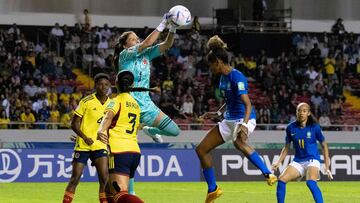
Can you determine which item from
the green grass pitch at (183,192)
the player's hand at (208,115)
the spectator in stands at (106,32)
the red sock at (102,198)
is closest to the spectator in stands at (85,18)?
the spectator in stands at (106,32)

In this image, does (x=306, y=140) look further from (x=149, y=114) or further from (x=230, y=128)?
(x=149, y=114)

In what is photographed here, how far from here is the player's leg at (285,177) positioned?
52.9 feet

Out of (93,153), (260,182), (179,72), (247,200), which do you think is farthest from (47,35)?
(93,153)

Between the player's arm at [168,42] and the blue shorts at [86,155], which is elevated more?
the player's arm at [168,42]

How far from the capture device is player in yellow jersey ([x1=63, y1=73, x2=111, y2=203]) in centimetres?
1578

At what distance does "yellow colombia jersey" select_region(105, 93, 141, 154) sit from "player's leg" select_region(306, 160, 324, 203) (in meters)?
4.57

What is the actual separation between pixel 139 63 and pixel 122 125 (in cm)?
213

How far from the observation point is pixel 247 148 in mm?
15414

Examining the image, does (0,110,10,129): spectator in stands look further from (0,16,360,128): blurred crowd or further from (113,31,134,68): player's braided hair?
(113,31,134,68): player's braided hair

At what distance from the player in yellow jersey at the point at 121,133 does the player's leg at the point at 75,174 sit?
10.2 feet

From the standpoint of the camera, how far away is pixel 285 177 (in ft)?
53.4

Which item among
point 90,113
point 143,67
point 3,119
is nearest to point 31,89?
point 3,119

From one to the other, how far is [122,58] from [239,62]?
85.6 feet

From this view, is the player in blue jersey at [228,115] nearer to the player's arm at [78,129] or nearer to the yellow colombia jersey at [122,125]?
the player's arm at [78,129]
